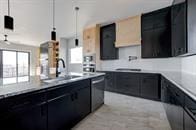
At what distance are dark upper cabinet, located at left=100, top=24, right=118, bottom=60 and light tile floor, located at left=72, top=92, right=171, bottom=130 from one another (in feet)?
8.74

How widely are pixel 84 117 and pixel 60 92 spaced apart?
115 centimetres

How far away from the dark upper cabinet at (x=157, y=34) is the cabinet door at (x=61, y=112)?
11.4 feet

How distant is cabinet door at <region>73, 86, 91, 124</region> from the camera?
2.66m

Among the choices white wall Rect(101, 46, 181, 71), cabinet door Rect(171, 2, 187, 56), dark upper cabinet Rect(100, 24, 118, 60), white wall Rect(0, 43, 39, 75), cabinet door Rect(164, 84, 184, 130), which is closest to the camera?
cabinet door Rect(164, 84, 184, 130)

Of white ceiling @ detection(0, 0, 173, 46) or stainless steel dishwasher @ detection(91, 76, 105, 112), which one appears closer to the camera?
stainless steel dishwasher @ detection(91, 76, 105, 112)

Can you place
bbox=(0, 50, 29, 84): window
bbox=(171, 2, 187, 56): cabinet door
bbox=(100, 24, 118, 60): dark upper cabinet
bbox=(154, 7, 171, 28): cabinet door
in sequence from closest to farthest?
1. bbox=(171, 2, 187, 56): cabinet door
2. bbox=(154, 7, 171, 28): cabinet door
3. bbox=(100, 24, 118, 60): dark upper cabinet
4. bbox=(0, 50, 29, 84): window

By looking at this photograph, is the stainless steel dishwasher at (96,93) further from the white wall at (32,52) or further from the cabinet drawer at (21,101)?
the white wall at (32,52)

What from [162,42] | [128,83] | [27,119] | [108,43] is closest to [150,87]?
[128,83]

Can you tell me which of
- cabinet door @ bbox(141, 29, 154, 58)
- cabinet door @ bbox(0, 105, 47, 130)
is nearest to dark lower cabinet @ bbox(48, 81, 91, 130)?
cabinet door @ bbox(0, 105, 47, 130)

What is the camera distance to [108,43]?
20.5 feet

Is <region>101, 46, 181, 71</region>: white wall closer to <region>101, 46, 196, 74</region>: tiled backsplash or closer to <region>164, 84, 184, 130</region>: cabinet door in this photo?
<region>101, 46, 196, 74</region>: tiled backsplash

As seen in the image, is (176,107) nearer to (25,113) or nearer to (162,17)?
(25,113)

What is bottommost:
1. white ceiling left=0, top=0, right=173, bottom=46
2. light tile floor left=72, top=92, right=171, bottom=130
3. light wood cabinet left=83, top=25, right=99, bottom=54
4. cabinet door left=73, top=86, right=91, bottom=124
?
light tile floor left=72, top=92, right=171, bottom=130

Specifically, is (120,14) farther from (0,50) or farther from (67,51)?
(0,50)
